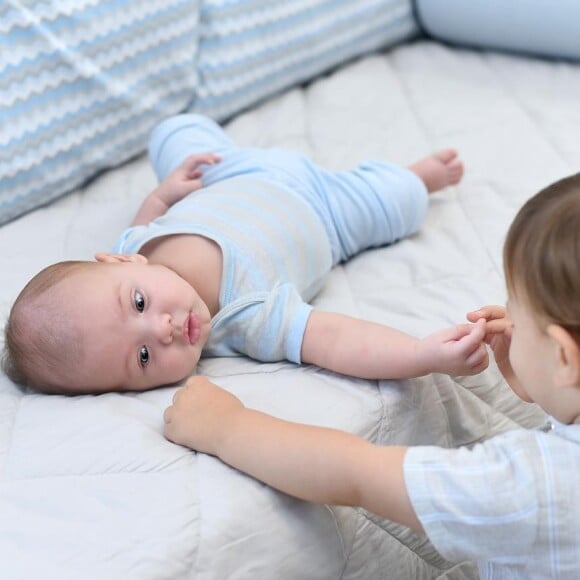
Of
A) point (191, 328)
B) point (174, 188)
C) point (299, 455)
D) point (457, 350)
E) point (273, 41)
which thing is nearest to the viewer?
point (299, 455)

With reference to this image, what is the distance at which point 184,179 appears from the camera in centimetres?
132

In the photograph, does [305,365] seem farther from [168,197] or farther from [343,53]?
[343,53]

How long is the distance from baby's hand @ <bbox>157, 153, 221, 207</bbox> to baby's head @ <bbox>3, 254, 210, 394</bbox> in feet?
0.99

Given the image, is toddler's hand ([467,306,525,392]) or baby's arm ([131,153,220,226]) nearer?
toddler's hand ([467,306,525,392])

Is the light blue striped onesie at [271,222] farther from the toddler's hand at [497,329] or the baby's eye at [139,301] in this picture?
the toddler's hand at [497,329]

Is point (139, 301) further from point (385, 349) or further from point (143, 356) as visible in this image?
point (385, 349)

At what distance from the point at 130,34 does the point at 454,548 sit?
3.33 ft

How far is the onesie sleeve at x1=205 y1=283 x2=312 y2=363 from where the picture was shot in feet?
3.30

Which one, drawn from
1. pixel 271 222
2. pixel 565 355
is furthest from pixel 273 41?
pixel 565 355

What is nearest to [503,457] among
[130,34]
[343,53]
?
[130,34]

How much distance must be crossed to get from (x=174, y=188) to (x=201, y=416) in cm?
53

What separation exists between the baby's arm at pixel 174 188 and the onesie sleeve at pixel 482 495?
0.68 m

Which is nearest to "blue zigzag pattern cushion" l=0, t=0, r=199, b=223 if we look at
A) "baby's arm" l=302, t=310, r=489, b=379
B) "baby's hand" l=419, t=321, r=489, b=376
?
"baby's arm" l=302, t=310, r=489, b=379

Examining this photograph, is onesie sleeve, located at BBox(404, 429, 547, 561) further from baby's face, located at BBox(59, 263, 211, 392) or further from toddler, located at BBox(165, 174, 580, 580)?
Answer: baby's face, located at BBox(59, 263, 211, 392)
